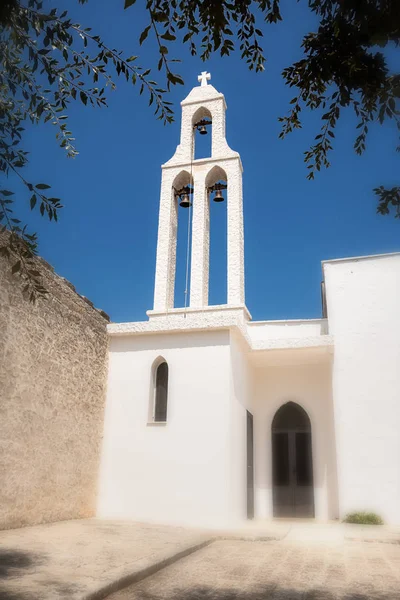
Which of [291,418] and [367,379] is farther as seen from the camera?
[291,418]

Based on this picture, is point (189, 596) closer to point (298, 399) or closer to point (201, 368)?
point (201, 368)

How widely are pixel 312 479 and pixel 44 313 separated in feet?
22.7

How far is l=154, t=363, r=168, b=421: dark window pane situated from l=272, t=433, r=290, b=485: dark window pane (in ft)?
10.3

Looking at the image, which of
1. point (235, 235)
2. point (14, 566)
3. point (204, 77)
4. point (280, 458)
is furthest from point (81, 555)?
point (204, 77)

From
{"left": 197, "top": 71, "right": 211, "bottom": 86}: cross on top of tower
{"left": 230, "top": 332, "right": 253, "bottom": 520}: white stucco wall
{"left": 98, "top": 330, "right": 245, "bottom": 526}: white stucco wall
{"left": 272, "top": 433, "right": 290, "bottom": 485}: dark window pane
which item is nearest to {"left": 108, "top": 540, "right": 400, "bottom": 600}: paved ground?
{"left": 98, "top": 330, "right": 245, "bottom": 526}: white stucco wall

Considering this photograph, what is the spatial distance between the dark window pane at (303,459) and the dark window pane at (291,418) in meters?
0.22

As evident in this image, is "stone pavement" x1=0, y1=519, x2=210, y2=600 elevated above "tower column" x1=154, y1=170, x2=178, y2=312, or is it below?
below

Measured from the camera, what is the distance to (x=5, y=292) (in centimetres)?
710

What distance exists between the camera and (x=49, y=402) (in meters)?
8.02

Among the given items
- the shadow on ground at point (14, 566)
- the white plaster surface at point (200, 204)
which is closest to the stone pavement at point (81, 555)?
the shadow on ground at point (14, 566)

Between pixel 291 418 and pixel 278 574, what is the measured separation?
21.8ft

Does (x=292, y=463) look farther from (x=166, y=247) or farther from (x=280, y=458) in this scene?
(x=166, y=247)

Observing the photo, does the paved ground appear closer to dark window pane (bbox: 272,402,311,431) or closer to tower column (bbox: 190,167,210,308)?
dark window pane (bbox: 272,402,311,431)

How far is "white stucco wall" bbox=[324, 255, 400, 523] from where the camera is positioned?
9.70m
